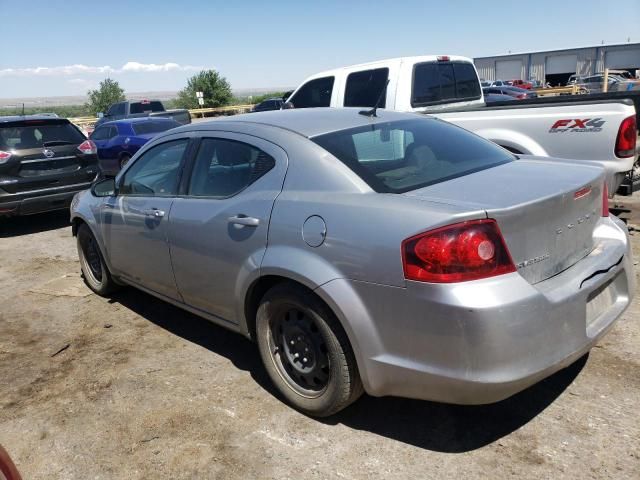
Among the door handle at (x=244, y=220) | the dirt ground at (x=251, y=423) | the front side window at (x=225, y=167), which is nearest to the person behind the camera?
the dirt ground at (x=251, y=423)

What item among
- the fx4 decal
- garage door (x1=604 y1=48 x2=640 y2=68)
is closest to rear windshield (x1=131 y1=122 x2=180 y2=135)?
the fx4 decal

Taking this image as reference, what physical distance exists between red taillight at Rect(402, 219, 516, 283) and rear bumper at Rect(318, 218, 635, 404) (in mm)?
42

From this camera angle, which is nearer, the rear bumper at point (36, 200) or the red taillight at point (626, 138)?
the red taillight at point (626, 138)

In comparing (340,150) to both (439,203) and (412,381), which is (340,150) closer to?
(439,203)

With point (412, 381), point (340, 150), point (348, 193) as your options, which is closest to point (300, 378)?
point (412, 381)

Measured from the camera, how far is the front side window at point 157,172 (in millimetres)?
3826

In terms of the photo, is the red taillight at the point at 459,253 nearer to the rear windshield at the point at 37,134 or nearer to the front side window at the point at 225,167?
the front side window at the point at 225,167

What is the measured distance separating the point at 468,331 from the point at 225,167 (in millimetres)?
1860

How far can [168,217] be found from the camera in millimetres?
3701

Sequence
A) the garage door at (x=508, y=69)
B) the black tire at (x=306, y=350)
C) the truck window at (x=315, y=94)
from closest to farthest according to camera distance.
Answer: the black tire at (x=306, y=350), the truck window at (x=315, y=94), the garage door at (x=508, y=69)

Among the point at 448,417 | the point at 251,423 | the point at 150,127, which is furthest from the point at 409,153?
the point at 150,127

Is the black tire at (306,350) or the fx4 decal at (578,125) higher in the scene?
the fx4 decal at (578,125)

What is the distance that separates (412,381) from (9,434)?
2287 millimetres

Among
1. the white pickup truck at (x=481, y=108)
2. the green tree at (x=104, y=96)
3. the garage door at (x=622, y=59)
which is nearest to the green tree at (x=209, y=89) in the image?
the green tree at (x=104, y=96)
